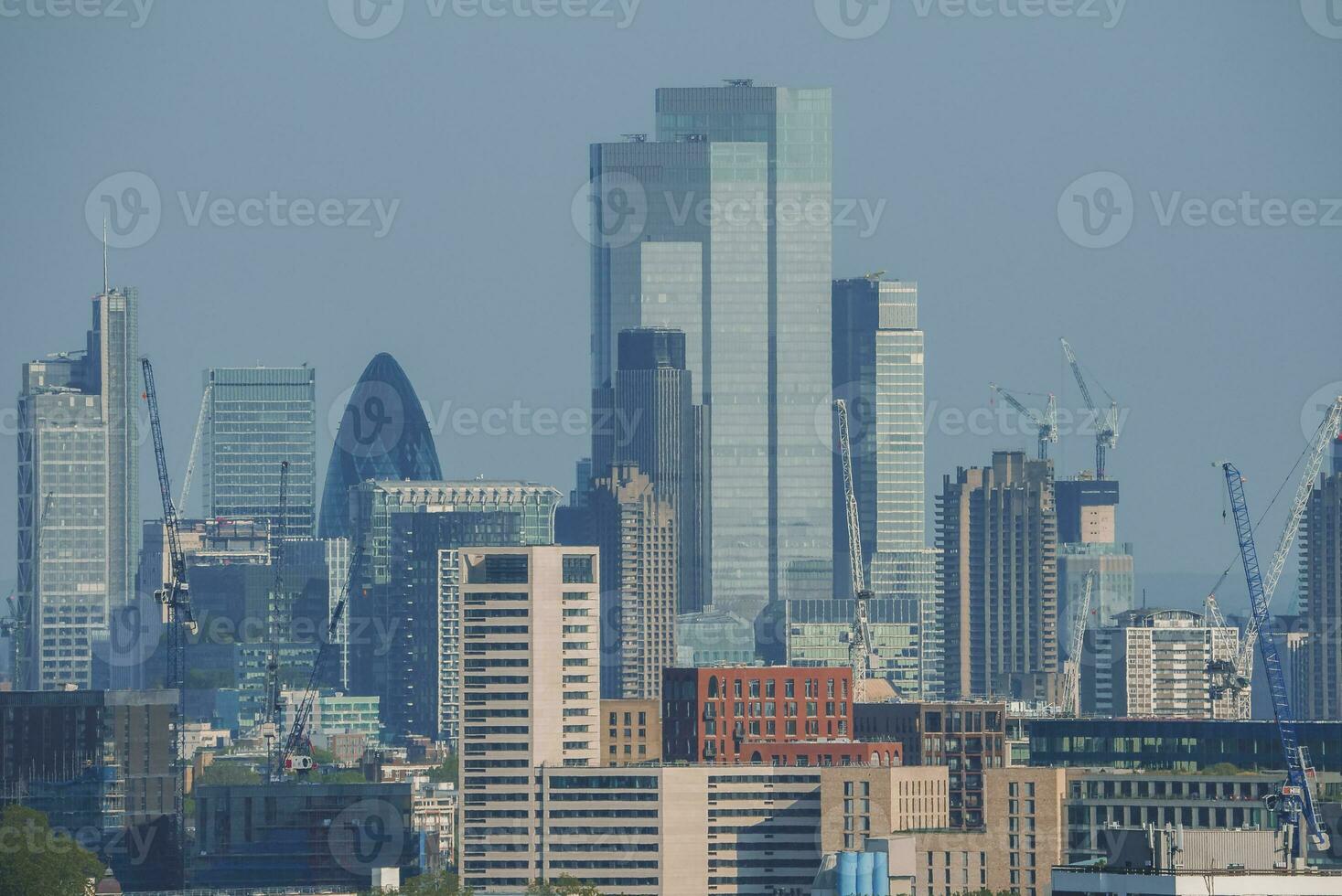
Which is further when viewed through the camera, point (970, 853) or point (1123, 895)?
point (970, 853)

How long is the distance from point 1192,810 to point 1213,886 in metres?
101

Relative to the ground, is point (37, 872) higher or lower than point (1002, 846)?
lower

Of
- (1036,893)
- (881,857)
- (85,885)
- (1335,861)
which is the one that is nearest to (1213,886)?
(1335,861)

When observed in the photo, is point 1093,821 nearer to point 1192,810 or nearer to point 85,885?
point 1192,810

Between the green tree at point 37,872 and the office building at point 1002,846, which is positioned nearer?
the office building at point 1002,846

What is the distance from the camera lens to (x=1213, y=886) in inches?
3848

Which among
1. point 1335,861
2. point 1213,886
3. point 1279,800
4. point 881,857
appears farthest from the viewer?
point 1279,800

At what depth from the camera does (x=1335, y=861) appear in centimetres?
11194

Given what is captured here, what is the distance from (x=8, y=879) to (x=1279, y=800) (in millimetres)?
59641

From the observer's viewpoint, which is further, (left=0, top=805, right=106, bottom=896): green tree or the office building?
(left=0, top=805, right=106, bottom=896): green tree

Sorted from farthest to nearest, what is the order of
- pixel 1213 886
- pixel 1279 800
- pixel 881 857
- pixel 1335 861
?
pixel 1279 800, pixel 881 857, pixel 1335 861, pixel 1213 886

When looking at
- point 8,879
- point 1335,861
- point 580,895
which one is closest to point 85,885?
point 8,879

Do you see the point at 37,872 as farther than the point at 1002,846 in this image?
No

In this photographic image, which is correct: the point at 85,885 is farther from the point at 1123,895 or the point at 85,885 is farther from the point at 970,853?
the point at 1123,895
